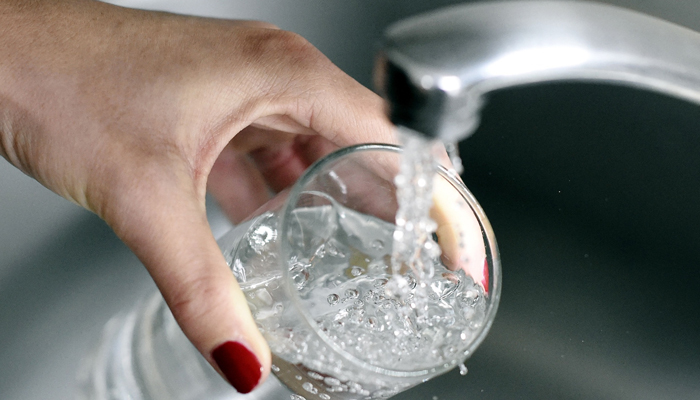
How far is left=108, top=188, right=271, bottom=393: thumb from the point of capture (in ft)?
0.95

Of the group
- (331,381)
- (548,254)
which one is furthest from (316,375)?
(548,254)

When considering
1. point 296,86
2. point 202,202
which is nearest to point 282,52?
point 296,86

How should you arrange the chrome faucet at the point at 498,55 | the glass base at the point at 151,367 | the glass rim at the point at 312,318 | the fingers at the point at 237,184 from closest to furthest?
1. the chrome faucet at the point at 498,55
2. the glass rim at the point at 312,318
3. the glass base at the point at 151,367
4. the fingers at the point at 237,184

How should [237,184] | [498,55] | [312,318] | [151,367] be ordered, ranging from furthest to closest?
[237,184], [151,367], [312,318], [498,55]

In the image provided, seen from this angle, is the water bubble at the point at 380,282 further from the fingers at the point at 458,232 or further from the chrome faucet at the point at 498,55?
the chrome faucet at the point at 498,55

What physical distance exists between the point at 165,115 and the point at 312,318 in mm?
140

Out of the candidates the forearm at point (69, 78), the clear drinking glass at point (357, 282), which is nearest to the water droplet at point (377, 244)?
the clear drinking glass at point (357, 282)

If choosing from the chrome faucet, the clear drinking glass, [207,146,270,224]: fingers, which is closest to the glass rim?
the clear drinking glass

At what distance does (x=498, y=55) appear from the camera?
162 millimetres

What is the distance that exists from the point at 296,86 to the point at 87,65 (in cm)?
12

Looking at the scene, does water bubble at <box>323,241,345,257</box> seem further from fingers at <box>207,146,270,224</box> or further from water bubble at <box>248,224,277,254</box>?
fingers at <box>207,146,270,224</box>

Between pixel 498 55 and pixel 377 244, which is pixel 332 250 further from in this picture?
pixel 498 55

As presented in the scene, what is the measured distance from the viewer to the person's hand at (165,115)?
0.30 meters

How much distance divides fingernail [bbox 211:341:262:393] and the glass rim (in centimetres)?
A: 4
